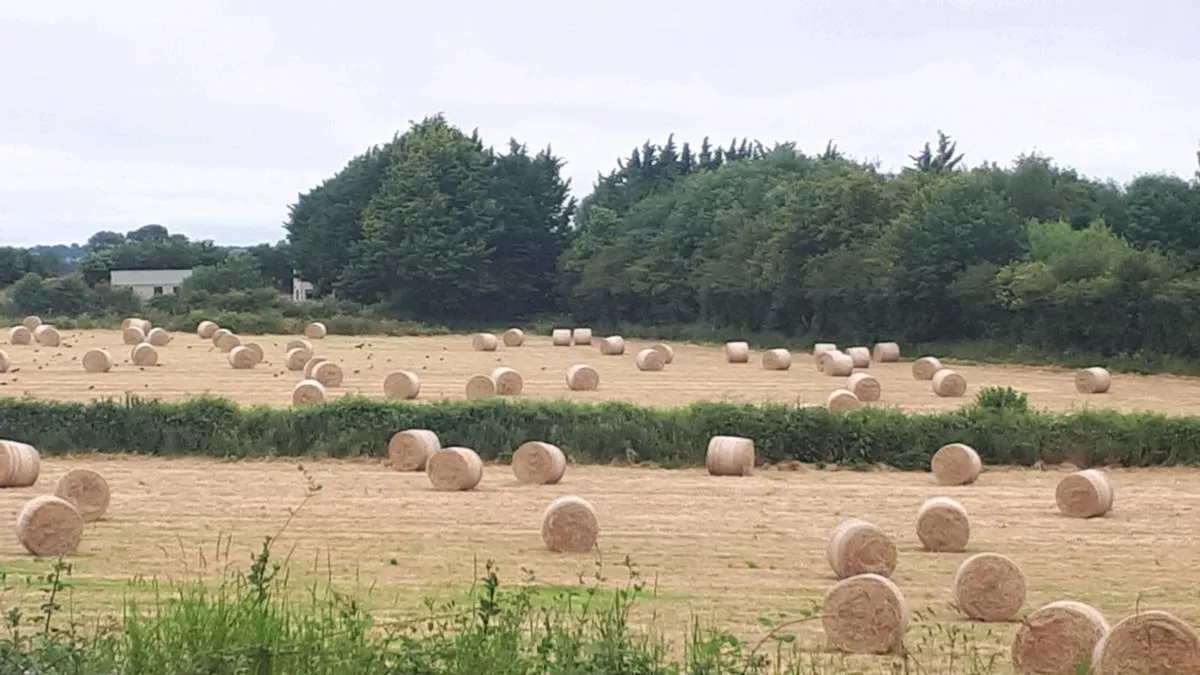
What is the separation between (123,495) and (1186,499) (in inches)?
642

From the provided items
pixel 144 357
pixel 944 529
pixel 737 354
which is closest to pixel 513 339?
pixel 737 354

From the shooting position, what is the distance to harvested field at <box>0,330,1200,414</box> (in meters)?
40.0

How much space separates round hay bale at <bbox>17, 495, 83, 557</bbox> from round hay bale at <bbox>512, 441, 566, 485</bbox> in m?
8.82

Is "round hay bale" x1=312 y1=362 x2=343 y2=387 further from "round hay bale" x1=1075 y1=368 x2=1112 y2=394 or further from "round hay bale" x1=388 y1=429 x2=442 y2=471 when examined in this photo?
"round hay bale" x1=1075 y1=368 x2=1112 y2=394

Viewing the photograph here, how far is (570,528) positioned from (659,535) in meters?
1.98

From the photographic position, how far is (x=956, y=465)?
87.1 feet

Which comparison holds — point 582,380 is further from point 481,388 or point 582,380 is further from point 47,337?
point 47,337

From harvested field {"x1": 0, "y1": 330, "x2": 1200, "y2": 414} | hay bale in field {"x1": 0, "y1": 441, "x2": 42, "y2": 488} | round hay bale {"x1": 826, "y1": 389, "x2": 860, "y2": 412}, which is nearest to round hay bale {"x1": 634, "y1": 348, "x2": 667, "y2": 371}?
harvested field {"x1": 0, "y1": 330, "x2": 1200, "y2": 414}

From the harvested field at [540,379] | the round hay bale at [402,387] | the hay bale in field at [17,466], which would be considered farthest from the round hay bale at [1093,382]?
the hay bale in field at [17,466]

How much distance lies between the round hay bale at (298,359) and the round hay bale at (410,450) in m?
21.1

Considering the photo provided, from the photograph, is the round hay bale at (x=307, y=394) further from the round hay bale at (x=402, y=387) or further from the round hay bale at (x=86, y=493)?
the round hay bale at (x=86, y=493)

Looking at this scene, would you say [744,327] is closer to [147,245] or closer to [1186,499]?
[1186,499]

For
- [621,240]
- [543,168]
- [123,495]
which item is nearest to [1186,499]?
[123,495]

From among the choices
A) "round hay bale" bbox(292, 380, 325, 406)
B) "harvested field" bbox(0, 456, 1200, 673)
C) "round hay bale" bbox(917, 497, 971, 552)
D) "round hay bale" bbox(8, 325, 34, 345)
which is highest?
"round hay bale" bbox(8, 325, 34, 345)
